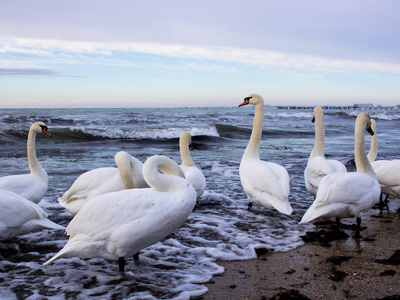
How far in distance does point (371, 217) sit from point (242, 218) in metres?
2.00

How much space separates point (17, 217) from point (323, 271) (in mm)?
3323

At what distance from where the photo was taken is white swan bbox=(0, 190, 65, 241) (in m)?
4.29

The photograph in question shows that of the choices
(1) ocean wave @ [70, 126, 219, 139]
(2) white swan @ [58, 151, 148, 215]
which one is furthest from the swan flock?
(1) ocean wave @ [70, 126, 219, 139]

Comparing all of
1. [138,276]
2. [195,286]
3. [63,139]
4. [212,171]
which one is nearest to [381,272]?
[195,286]

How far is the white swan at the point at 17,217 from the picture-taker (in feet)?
14.1

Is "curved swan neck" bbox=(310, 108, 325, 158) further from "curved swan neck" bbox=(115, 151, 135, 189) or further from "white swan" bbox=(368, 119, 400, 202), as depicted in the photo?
"curved swan neck" bbox=(115, 151, 135, 189)

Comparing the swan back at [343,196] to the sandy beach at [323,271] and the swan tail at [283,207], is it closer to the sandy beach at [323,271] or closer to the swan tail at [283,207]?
the sandy beach at [323,271]

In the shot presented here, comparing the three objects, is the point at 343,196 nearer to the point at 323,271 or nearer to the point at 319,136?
the point at 323,271

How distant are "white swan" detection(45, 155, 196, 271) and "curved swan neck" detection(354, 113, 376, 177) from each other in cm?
299

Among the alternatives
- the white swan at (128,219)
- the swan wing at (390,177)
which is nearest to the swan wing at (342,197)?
the swan wing at (390,177)

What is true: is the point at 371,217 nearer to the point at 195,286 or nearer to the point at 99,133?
the point at 195,286

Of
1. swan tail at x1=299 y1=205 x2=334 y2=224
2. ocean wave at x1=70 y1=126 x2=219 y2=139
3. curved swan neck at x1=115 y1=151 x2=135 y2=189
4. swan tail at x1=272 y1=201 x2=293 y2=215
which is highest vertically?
curved swan neck at x1=115 y1=151 x2=135 y2=189

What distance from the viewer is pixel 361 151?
5.71 metres

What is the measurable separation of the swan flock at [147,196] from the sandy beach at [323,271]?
378 mm
